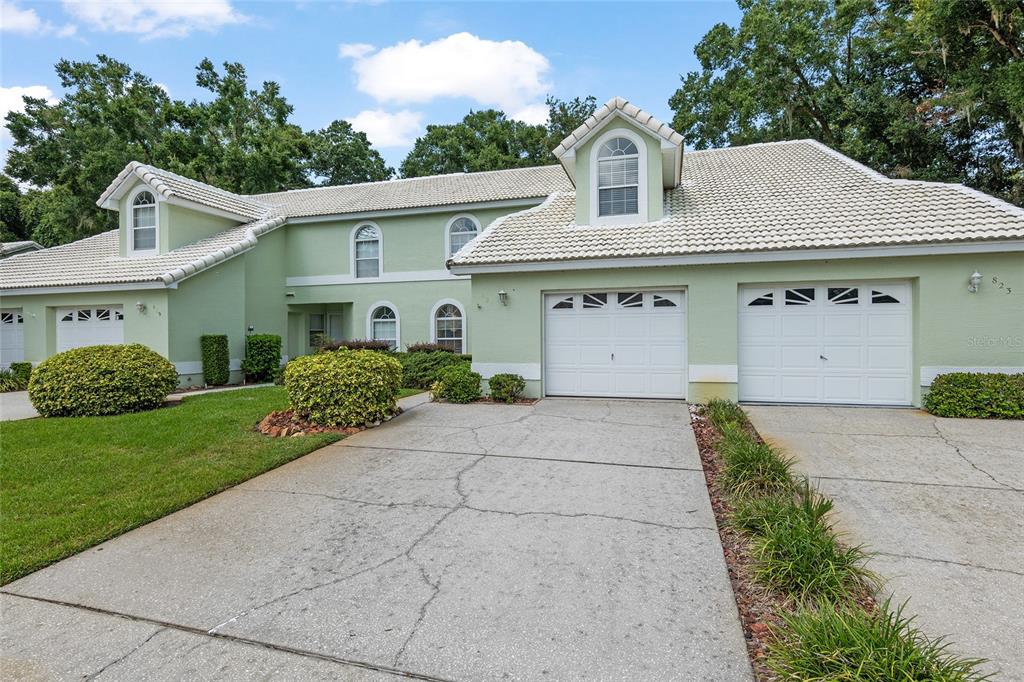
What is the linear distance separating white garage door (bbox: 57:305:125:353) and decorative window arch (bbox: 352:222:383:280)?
6720 millimetres

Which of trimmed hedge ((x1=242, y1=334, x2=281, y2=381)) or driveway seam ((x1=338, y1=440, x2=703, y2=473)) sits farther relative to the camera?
trimmed hedge ((x1=242, y1=334, x2=281, y2=381))

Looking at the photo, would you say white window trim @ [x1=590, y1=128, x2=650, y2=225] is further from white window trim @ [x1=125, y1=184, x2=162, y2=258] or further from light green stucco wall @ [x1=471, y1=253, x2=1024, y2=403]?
white window trim @ [x1=125, y1=184, x2=162, y2=258]

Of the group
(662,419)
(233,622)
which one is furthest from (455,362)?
(233,622)

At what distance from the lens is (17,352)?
1488cm

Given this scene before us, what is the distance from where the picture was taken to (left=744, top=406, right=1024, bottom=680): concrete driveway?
2.91 metres

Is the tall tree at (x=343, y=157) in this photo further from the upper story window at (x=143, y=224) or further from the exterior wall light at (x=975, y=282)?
the exterior wall light at (x=975, y=282)

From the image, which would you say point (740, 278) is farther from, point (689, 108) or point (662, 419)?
point (689, 108)

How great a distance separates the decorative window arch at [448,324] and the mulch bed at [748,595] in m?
11.6

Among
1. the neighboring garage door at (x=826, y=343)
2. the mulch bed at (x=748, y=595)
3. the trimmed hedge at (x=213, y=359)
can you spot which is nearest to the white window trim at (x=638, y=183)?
the neighboring garage door at (x=826, y=343)

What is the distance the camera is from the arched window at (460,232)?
1595 centimetres

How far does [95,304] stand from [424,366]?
378 inches

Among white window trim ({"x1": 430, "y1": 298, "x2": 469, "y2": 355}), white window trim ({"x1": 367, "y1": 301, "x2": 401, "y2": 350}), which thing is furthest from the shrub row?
white window trim ({"x1": 367, "y1": 301, "x2": 401, "y2": 350})

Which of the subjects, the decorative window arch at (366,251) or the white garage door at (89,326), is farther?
the decorative window arch at (366,251)

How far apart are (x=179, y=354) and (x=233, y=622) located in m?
12.6
